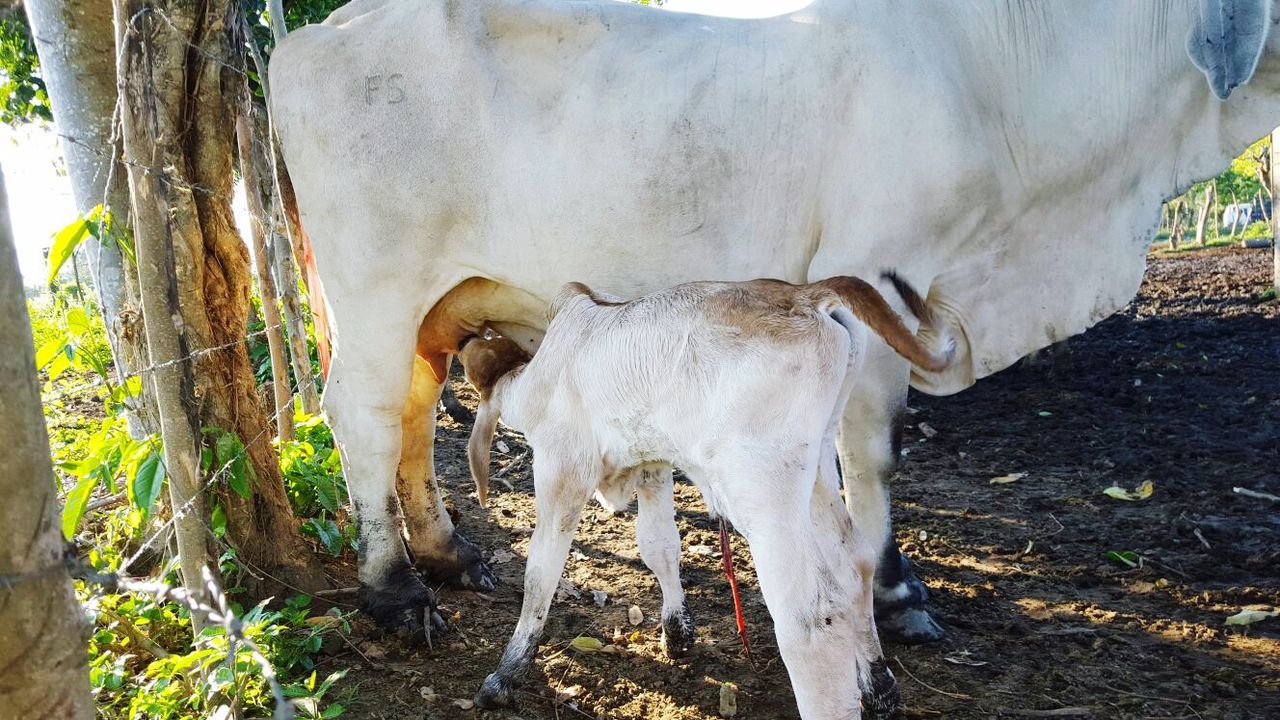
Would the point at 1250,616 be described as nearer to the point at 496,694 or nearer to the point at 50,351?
the point at 496,694

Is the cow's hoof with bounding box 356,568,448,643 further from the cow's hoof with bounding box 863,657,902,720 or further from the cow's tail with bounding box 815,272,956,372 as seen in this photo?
the cow's tail with bounding box 815,272,956,372

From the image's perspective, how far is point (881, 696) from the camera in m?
2.71

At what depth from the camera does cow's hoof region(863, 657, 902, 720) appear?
271 cm

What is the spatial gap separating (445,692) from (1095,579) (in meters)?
2.46

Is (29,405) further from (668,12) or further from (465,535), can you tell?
(465,535)

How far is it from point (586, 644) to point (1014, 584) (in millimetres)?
1688

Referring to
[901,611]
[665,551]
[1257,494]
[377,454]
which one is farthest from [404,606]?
[1257,494]

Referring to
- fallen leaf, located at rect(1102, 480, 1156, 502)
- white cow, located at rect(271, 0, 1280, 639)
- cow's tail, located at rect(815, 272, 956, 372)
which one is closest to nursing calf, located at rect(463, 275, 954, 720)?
cow's tail, located at rect(815, 272, 956, 372)

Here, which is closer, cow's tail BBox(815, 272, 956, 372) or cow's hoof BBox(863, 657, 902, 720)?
cow's tail BBox(815, 272, 956, 372)

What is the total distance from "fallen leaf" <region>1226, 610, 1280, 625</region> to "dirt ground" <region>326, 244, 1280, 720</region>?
0.04m

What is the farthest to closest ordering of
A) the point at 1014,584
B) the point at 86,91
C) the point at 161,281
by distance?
1. the point at 1014,584
2. the point at 86,91
3. the point at 161,281

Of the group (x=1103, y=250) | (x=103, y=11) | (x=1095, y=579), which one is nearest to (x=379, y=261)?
(x=103, y=11)

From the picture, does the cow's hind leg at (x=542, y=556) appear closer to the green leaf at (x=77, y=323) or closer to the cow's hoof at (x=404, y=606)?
the cow's hoof at (x=404, y=606)

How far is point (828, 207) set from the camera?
3.10 metres
